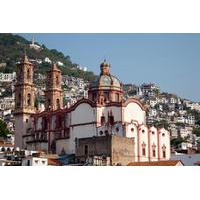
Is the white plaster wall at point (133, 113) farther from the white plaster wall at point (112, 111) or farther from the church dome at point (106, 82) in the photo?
the church dome at point (106, 82)

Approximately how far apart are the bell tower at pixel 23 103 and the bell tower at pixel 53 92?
1690 mm

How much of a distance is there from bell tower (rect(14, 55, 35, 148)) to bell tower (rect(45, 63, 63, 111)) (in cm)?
169

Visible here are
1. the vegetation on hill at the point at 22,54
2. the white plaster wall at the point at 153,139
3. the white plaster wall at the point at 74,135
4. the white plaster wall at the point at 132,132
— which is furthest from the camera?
the vegetation on hill at the point at 22,54

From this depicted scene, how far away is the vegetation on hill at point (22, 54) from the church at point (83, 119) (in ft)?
239

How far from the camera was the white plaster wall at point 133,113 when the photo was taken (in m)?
46.7

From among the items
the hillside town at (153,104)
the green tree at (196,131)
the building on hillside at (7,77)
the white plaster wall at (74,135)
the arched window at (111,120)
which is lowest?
the white plaster wall at (74,135)

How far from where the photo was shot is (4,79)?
124 m

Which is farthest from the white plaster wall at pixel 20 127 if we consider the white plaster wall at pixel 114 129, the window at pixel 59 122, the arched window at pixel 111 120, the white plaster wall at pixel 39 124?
the arched window at pixel 111 120

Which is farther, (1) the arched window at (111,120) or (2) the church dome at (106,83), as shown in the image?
(2) the church dome at (106,83)

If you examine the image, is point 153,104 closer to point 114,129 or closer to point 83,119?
point 83,119

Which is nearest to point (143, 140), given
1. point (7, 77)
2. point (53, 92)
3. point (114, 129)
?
point (114, 129)

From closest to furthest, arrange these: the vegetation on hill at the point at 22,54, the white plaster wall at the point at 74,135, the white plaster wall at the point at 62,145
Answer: the white plaster wall at the point at 74,135 → the white plaster wall at the point at 62,145 → the vegetation on hill at the point at 22,54

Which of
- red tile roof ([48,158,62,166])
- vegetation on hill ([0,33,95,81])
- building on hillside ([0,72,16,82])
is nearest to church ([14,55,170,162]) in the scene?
red tile roof ([48,158,62,166])

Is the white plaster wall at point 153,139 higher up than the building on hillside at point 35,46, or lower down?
lower down
